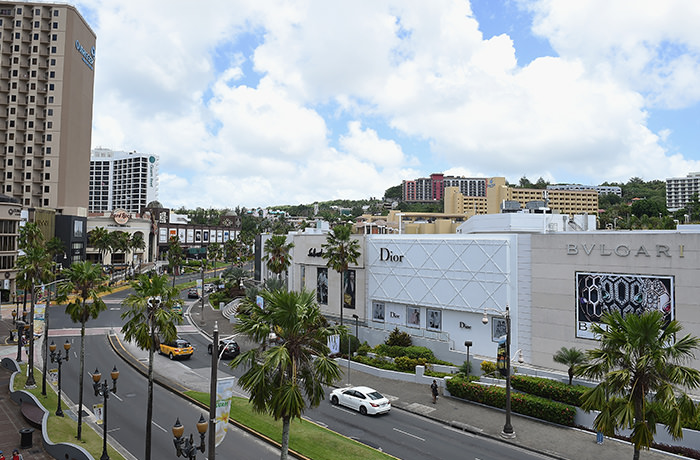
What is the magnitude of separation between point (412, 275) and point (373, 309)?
6867mm

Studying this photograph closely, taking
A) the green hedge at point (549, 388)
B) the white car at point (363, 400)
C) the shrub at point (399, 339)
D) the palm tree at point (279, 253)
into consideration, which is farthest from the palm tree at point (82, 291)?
the palm tree at point (279, 253)

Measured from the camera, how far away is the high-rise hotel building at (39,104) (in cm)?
9619

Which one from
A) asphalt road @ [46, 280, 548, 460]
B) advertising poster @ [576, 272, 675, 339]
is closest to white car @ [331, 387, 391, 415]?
asphalt road @ [46, 280, 548, 460]

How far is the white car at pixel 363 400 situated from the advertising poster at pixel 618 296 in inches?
584

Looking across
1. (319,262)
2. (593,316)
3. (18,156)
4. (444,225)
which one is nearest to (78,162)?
(18,156)

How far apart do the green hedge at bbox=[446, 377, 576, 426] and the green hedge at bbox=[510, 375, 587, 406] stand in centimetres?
58

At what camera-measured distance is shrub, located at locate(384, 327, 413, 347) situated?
148 feet

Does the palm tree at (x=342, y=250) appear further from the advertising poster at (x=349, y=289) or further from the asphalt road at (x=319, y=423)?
the asphalt road at (x=319, y=423)

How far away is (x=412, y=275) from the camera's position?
48.2 meters

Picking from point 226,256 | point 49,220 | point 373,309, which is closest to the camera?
point 373,309

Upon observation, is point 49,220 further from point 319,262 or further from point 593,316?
point 593,316

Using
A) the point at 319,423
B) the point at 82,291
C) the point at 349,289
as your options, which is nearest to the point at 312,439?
the point at 319,423

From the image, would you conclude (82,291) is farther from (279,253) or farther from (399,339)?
(279,253)

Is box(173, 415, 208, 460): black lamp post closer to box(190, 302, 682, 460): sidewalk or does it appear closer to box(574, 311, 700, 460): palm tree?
box(574, 311, 700, 460): palm tree
